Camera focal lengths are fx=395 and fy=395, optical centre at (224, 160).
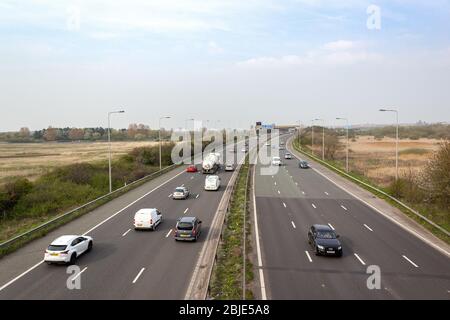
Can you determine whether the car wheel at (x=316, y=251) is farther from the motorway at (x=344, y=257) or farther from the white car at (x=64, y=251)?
the white car at (x=64, y=251)

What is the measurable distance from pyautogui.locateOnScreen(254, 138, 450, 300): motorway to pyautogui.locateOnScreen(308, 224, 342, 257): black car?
38cm

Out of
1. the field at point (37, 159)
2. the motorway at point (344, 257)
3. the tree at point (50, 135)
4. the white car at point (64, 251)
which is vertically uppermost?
the tree at point (50, 135)

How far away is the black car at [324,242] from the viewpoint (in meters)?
21.8

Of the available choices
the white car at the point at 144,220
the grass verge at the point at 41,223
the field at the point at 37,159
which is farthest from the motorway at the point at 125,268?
the field at the point at 37,159

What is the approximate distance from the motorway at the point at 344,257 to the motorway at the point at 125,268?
416cm

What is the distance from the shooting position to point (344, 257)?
2194cm

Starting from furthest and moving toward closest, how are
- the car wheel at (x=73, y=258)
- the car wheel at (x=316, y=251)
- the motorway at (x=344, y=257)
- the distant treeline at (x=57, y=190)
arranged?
1. the distant treeline at (x=57, y=190)
2. the car wheel at (x=316, y=251)
3. the car wheel at (x=73, y=258)
4. the motorway at (x=344, y=257)

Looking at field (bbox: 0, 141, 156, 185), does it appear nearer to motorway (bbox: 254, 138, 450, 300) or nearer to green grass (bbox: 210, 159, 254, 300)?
green grass (bbox: 210, 159, 254, 300)

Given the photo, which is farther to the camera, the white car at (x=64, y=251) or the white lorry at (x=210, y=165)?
the white lorry at (x=210, y=165)

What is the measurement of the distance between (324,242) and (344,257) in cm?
134

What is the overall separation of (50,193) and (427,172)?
3580 cm

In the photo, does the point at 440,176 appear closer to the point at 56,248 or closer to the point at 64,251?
the point at 64,251
